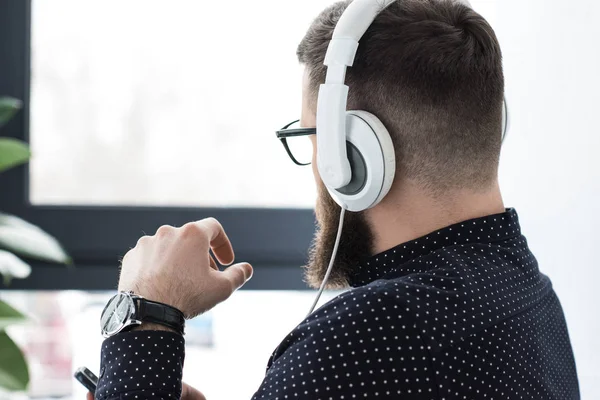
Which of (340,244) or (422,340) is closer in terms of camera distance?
(422,340)

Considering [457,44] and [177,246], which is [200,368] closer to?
[177,246]

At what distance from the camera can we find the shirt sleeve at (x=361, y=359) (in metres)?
0.63

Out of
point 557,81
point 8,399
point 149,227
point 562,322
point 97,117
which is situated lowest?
point 8,399

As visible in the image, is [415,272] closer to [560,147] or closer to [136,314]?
[136,314]

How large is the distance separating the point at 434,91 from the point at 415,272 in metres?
0.19

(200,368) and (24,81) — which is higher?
(24,81)

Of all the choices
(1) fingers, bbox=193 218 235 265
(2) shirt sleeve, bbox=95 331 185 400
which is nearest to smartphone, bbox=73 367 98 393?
(2) shirt sleeve, bbox=95 331 185 400

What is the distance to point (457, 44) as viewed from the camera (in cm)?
77

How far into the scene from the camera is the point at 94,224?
1.74 m

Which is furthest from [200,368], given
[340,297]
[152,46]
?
[340,297]

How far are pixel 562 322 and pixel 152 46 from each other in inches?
48.5

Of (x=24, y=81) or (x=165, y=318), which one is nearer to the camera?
(x=165, y=318)

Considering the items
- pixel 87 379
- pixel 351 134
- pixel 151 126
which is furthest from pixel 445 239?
pixel 151 126

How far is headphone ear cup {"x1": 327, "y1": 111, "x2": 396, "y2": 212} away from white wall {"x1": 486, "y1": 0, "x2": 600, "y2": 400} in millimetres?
541
